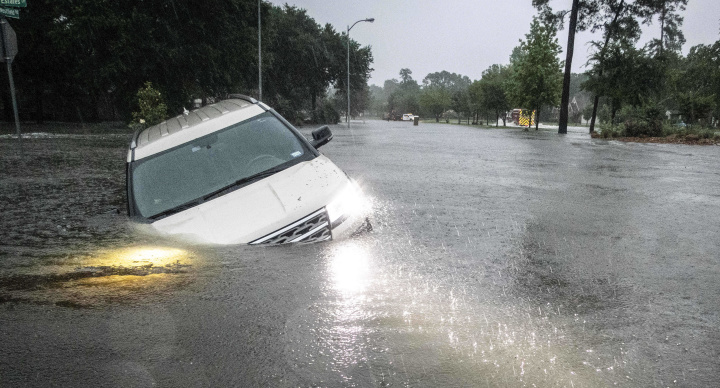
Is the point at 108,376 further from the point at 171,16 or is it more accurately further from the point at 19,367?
the point at 171,16

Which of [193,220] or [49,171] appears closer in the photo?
[193,220]

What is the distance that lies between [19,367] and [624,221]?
651cm

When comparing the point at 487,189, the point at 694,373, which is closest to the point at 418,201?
the point at 487,189

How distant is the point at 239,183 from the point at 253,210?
63 centimetres

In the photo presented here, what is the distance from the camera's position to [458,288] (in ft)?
12.9

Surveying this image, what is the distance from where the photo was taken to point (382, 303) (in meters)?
3.57

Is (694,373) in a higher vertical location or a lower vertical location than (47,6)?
lower

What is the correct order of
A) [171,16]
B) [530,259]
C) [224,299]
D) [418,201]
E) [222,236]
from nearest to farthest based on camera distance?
[224,299], [222,236], [530,259], [418,201], [171,16]

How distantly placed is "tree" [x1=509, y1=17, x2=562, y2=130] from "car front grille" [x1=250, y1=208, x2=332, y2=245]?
39.9 metres

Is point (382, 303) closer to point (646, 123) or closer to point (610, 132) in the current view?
point (646, 123)

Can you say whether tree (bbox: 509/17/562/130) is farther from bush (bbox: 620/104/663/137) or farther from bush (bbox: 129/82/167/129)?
bush (bbox: 129/82/167/129)

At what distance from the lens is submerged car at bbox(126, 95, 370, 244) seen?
4.54 meters

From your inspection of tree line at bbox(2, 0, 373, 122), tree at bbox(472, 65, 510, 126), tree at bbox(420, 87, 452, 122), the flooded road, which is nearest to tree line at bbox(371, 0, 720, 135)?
tree at bbox(472, 65, 510, 126)

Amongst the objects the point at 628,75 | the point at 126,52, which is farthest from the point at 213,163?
the point at 628,75
